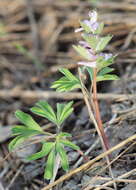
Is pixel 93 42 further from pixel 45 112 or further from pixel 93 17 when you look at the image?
pixel 45 112

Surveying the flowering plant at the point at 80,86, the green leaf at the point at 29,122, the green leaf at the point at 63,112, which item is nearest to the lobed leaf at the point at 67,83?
the flowering plant at the point at 80,86

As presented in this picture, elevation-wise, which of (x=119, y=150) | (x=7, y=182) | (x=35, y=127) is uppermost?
Answer: (x=35, y=127)

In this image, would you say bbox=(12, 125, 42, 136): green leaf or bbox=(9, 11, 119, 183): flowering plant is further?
bbox=(12, 125, 42, 136): green leaf

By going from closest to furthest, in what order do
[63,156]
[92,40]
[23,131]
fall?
[92,40] < [63,156] < [23,131]

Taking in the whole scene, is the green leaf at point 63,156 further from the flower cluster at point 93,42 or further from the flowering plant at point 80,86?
the flower cluster at point 93,42

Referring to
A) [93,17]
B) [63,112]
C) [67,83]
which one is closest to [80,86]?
[67,83]

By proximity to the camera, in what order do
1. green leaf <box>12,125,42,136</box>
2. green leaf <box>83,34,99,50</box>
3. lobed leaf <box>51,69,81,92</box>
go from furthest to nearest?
green leaf <box>12,125,42,136</box>, lobed leaf <box>51,69,81,92</box>, green leaf <box>83,34,99,50</box>

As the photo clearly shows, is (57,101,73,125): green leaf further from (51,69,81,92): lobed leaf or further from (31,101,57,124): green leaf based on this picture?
(51,69,81,92): lobed leaf

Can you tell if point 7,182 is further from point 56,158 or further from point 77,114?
point 77,114

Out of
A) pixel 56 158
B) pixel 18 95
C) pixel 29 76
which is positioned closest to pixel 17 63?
pixel 29 76

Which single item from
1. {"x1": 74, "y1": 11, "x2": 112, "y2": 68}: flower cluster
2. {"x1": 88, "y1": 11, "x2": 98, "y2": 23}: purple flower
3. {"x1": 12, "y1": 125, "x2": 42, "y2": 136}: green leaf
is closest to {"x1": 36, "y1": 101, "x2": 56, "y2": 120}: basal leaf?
{"x1": 12, "y1": 125, "x2": 42, "y2": 136}: green leaf

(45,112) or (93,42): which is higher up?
(93,42)
